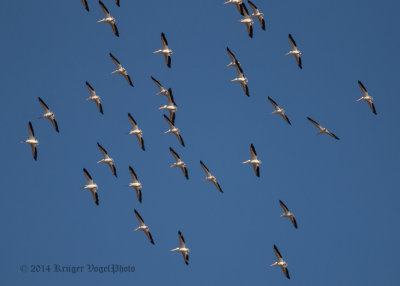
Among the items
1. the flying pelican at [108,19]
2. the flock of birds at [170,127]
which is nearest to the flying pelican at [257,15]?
the flock of birds at [170,127]

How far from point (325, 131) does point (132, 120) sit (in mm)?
13329

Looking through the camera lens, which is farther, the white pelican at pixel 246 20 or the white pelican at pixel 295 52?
the white pelican at pixel 295 52

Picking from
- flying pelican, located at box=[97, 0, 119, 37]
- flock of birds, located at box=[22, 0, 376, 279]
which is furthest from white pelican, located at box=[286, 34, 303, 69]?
flying pelican, located at box=[97, 0, 119, 37]

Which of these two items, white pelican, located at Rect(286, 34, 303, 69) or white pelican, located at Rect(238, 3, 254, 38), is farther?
white pelican, located at Rect(286, 34, 303, 69)

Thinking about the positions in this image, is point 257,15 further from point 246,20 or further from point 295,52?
point 295,52

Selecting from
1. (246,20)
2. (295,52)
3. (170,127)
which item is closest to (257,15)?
(246,20)

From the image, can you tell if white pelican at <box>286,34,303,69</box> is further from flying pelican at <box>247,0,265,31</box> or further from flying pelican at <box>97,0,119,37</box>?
flying pelican at <box>97,0,119,37</box>

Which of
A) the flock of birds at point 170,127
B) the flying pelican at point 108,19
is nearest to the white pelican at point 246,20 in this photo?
the flock of birds at point 170,127

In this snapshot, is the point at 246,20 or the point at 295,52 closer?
the point at 246,20

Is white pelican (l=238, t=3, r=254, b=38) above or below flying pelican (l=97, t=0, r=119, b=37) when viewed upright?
below

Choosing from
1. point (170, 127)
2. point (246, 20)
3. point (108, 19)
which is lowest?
point (170, 127)

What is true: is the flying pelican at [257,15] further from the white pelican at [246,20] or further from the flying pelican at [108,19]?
the flying pelican at [108,19]

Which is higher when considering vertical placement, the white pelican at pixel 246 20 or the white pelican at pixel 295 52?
the white pelican at pixel 246 20

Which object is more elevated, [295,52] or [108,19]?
[108,19]
